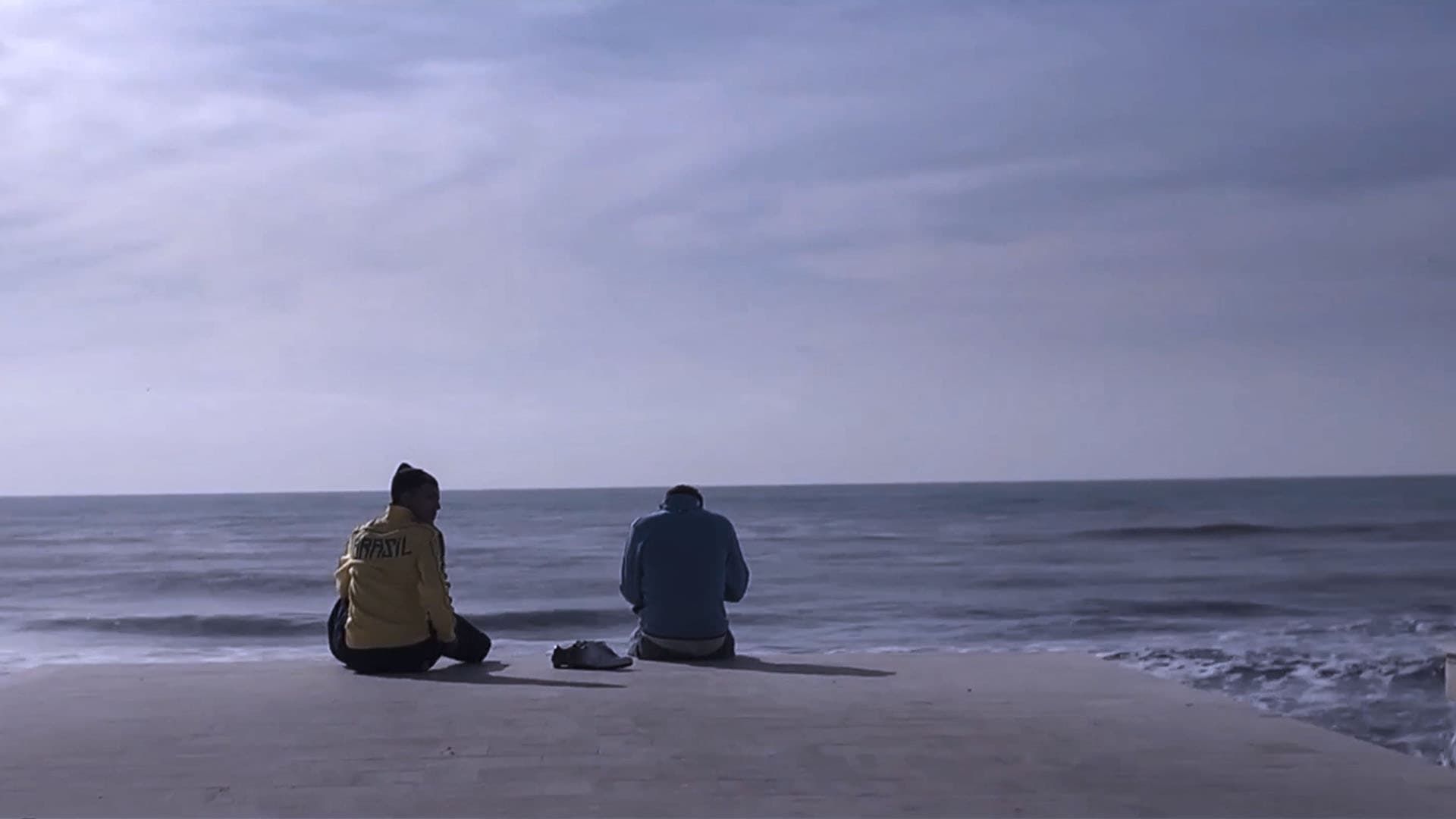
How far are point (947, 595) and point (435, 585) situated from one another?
64.3 feet

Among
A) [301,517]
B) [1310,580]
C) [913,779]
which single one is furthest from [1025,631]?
[301,517]

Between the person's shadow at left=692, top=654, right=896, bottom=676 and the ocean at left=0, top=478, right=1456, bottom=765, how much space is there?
386 centimetres

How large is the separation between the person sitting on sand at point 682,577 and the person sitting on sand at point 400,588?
1074mm

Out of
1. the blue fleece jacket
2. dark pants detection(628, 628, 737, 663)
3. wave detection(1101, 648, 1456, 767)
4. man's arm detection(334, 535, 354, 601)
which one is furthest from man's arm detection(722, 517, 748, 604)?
wave detection(1101, 648, 1456, 767)

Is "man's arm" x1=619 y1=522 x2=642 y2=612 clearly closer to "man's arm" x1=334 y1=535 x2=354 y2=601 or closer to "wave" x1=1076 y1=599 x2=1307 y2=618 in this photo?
"man's arm" x1=334 y1=535 x2=354 y2=601

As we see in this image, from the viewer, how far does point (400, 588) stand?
25.7 ft

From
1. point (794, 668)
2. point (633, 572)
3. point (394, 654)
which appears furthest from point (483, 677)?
point (794, 668)

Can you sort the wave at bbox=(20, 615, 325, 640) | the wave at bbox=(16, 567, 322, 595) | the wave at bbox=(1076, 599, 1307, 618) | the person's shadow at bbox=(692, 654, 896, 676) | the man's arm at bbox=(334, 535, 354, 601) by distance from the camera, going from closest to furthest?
1. the man's arm at bbox=(334, 535, 354, 601)
2. the person's shadow at bbox=(692, 654, 896, 676)
3. the wave at bbox=(20, 615, 325, 640)
4. the wave at bbox=(1076, 599, 1307, 618)
5. the wave at bbox=(16, 567, 322, 595)

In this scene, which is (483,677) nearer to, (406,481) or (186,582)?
(406,481)

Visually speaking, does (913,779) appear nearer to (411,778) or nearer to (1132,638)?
(411,778)

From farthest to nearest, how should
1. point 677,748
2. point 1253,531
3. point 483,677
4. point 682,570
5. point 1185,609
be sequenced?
point 1253,531
point 1185,609
point 682,570
point 483,677
point 677,748

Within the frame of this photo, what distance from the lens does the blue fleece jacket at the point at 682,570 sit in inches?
332

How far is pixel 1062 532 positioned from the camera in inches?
1969

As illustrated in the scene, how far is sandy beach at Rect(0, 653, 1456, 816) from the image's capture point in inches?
193
